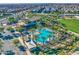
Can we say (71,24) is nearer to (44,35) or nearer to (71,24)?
(71,24)

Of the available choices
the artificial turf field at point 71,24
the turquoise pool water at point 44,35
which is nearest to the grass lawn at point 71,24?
the artificial turf field at point 71,24

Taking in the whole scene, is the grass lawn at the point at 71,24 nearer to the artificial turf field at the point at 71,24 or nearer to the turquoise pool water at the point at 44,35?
the artificial turf field at the point at 71,24

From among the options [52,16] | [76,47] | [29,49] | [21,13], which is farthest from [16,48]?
[76,47]

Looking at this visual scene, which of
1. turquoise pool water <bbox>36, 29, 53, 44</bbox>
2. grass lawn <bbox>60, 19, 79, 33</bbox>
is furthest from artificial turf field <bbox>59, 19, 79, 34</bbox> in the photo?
turquoise pool water <bbox>36, 29, 53, 44</bbox>

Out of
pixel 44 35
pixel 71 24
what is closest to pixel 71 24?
pixel 71 24

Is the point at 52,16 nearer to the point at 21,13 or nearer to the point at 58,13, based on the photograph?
the point at 58,13
